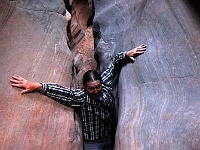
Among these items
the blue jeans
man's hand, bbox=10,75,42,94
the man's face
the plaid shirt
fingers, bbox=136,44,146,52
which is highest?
man's hand, bbox=10,75,42,94

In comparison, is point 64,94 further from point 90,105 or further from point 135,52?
point 135,52

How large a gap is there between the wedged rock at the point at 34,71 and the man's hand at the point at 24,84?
0.05m

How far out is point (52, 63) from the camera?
4680 millimetres

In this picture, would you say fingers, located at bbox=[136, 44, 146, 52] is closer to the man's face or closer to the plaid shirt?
the plaid shirt

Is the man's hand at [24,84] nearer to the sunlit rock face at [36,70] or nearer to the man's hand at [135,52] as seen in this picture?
the sunlit rock face at [36,70]

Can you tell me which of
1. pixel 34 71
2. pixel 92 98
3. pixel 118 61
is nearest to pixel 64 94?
pixel 92 98

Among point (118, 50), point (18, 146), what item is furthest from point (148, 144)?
point (118, 50)

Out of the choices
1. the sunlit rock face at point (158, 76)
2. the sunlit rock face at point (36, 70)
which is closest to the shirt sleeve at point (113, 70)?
the sunlit rock face at point (158, 76)

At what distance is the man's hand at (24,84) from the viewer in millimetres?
4012

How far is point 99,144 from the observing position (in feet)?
14.5

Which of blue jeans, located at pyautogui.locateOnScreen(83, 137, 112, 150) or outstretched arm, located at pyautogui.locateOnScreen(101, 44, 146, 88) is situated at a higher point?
outstretched arm, located at pyautogui.locateOnScreen(101, 44, 146, 88)

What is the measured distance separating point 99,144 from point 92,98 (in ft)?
1.90

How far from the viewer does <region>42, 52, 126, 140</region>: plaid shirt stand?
4.09 metres

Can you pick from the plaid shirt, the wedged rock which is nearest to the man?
the plaid shirt
